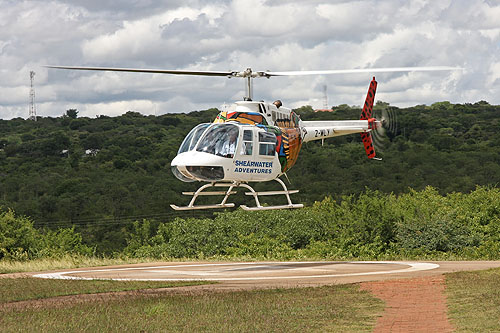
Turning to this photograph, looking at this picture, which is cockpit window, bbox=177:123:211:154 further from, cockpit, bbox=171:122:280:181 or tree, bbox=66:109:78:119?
tree, bbox=66:109:78:119

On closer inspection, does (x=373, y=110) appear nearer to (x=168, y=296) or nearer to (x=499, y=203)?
(x=168, y=296)

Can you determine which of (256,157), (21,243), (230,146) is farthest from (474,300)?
(21,243)

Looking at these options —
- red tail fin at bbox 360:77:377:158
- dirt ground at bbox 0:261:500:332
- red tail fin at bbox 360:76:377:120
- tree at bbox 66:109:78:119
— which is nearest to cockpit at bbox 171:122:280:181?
dirt ground at bbox 0:261:500:332

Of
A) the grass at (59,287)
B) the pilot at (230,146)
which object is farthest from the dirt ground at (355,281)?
the pilot at (230,146)

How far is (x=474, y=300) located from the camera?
61.3 feet

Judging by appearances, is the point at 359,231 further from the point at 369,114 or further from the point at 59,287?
the point at 59,287

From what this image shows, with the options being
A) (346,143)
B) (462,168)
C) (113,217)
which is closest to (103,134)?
(346,143)

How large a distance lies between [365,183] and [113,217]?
1224 inches

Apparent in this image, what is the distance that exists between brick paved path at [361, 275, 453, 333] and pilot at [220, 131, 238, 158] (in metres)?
5.88

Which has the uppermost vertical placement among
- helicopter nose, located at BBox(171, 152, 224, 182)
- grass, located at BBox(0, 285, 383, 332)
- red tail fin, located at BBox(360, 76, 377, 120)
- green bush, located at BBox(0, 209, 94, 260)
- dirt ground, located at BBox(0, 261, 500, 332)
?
red tail fin, located at BBox(360, 76, 377, 120)

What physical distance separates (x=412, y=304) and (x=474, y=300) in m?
1.58

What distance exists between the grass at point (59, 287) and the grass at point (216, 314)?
288 cm

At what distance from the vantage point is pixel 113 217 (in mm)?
82062

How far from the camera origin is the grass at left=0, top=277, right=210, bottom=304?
22.5m
